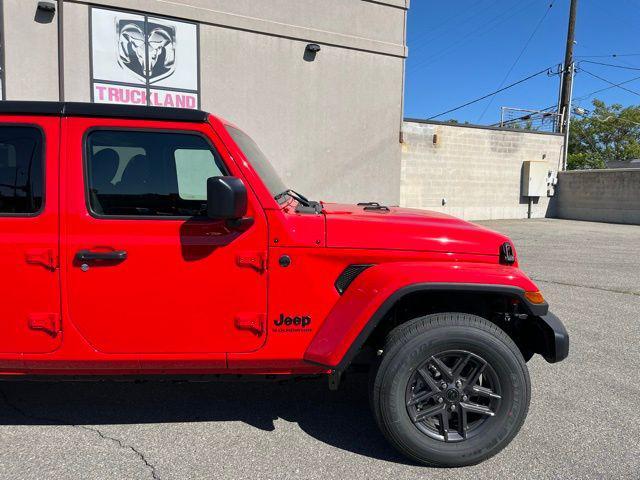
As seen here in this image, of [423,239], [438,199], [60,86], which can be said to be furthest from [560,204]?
[423,239]

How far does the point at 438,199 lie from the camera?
756 inches

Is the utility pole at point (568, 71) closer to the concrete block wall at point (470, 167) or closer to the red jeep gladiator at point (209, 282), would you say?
the concrete block wall at point (470, 167)

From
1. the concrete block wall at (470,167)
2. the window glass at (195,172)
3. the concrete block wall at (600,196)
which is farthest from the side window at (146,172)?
the concrete block wall at (600,196)

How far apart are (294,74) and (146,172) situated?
10237 mm

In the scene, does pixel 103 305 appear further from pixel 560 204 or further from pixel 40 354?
pixel 560 204

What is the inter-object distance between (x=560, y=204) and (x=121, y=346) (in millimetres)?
23977

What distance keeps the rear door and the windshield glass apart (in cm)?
95

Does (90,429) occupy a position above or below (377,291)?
below

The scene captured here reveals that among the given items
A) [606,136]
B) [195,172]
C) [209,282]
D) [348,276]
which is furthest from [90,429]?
[606,136]

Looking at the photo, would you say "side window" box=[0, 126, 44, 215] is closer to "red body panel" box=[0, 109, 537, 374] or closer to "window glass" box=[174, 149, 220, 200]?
"red body panel" box=[0, 109, 537, 374]

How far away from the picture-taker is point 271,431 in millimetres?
3014

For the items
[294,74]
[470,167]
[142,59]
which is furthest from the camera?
[470,167]

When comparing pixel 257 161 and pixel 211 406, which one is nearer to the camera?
pixel 257 161

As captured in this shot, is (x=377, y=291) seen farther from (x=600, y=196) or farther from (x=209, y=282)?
(x=600, y=196)
